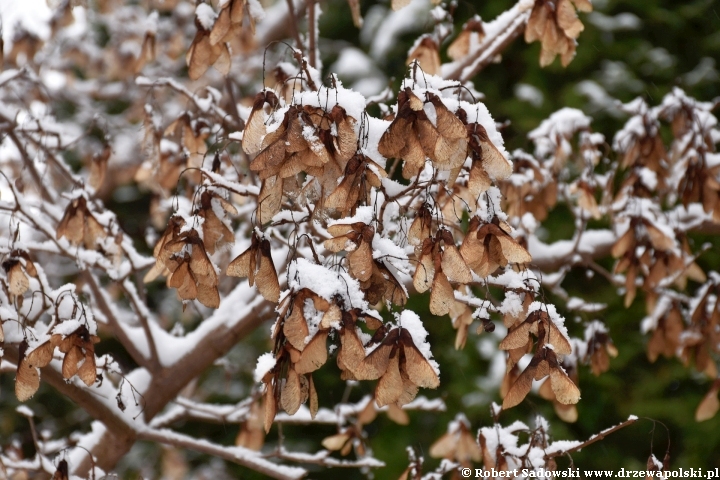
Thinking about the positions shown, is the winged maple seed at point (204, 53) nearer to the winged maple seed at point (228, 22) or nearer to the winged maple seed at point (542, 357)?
the winged maple seed at point (228, 22)

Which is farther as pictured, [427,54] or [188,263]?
[427,54]

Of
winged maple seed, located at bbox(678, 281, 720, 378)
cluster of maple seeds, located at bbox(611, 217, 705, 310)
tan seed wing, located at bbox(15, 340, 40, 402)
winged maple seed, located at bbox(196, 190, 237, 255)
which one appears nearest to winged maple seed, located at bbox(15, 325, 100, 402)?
tan seed wing, located at bbox(15, 340, 40, 402)

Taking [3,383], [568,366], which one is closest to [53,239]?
[568,366]

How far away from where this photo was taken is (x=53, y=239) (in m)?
2.00

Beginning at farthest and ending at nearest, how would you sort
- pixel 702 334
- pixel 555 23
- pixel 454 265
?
pixel 702 334, pixel 555 23, pixel 454 265

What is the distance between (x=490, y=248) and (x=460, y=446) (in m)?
1.09

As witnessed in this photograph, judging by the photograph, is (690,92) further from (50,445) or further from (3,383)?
(3,383)

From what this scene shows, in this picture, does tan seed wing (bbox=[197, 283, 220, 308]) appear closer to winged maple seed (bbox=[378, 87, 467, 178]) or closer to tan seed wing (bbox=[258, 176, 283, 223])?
tan seed wing (bbox=[258, 176, 283, 223])

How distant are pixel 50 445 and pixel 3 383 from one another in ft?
10.5

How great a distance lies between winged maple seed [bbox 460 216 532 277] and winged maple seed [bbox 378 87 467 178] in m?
0.15

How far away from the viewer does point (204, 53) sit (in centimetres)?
173

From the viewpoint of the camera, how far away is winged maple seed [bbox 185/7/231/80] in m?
1.73

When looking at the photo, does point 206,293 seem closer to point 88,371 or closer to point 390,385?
point 88,371

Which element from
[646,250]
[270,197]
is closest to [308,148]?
[270,197]
